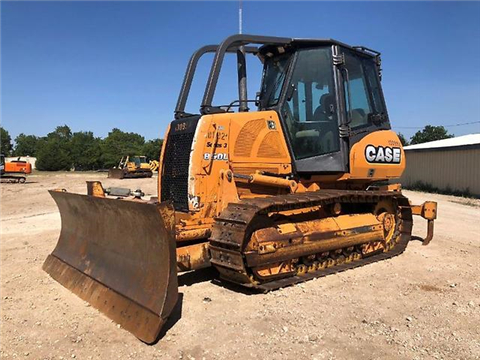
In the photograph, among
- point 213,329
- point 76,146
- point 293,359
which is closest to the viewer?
point 293,359

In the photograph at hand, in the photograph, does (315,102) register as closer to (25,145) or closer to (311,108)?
(311,108)

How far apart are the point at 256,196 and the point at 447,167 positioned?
778 inches

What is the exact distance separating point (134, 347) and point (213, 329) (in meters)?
0.75

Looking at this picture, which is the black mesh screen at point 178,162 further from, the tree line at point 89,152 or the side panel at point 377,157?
the tree line at point 89,152

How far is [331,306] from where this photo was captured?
4539mm

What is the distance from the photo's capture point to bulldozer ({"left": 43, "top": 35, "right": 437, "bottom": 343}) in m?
4.54

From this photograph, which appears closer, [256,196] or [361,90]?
[256,196]

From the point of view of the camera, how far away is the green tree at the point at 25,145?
354ft

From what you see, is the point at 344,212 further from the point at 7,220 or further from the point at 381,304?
the point at 7,220

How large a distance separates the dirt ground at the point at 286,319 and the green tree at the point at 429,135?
6961cm

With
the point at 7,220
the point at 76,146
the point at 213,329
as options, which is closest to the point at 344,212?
the point at 213,329

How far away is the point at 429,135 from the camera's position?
70125 millimetres

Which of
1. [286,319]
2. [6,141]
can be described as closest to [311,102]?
[286,319]

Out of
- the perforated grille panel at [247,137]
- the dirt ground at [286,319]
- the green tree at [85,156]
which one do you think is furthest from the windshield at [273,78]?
the green tree at [85,156]
